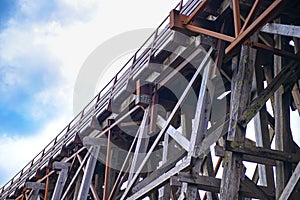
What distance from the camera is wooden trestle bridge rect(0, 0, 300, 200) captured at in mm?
6035

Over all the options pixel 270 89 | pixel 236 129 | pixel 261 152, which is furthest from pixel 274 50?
pixel 261 152

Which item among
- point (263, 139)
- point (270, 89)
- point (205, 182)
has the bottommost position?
point (205, 182)

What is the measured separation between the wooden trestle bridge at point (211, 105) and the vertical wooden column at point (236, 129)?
1cm

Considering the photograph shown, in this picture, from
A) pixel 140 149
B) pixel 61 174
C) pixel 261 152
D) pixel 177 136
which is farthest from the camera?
pixel 61 174

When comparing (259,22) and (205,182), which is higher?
(259,22)

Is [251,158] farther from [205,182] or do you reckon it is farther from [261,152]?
[205,182]

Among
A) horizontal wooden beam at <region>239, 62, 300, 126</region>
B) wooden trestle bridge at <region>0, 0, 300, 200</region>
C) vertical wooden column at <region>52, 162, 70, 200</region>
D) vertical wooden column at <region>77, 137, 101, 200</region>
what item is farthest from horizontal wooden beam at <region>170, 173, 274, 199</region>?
vertical wooden column at <region>52, 162, 70, 200</region>

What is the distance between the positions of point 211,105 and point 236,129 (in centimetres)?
126

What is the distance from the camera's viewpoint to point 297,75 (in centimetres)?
685

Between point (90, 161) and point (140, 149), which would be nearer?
point (140, 149)

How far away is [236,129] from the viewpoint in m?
5.99

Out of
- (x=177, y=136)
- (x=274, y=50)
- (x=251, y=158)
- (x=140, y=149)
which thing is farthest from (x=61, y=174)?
(x=274, y=50)

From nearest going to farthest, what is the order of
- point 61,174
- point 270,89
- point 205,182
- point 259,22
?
point 259,22
point 270,89
point 205,182
point 61,174

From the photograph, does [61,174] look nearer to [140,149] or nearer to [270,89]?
[140,149]
